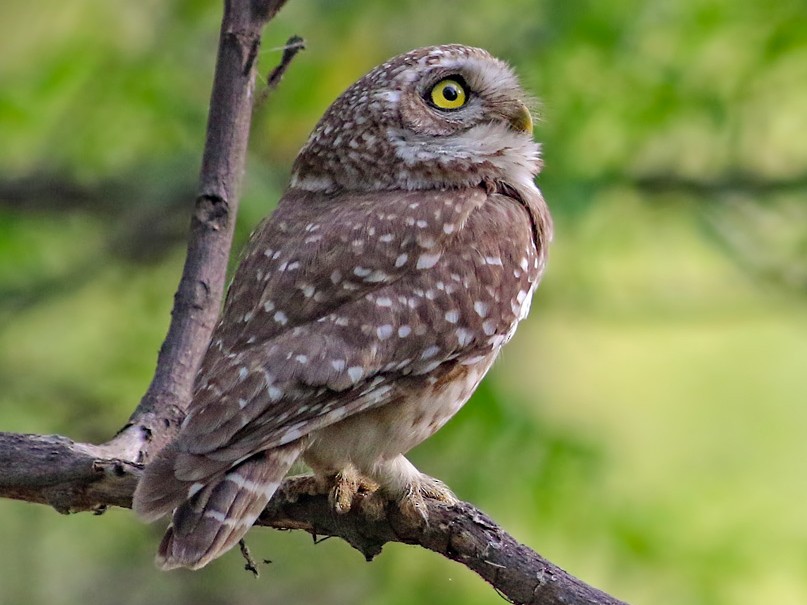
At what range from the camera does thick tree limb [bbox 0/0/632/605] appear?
3.00m

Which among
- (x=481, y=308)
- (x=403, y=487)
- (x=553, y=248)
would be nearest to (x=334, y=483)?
(x=403, y=487)

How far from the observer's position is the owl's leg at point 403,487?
3.32 metres

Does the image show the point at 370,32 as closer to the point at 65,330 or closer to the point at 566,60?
the point at 566,60

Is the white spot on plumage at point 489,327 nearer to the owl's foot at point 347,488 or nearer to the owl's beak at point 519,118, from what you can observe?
the owl's foot at point 347,488

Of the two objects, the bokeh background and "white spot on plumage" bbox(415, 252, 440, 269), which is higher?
the bokeh background

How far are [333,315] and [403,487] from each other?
531 millimetres

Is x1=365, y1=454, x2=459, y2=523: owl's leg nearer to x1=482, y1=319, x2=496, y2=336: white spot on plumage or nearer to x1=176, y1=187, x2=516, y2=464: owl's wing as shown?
x1=176, y1=187, x2=516, y2=464: owl's wing

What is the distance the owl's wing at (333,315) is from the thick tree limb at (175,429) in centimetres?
14

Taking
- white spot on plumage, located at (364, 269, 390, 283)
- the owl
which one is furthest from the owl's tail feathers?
white spot on plumage, located at (364, 269, 390, 283)

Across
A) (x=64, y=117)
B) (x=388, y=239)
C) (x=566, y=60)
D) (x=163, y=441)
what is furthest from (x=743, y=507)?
(x=64, y=117)

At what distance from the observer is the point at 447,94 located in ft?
14.0

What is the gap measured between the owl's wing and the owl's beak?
0.43 meters

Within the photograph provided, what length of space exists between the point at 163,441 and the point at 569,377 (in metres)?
6.31

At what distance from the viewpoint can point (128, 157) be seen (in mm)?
6211
